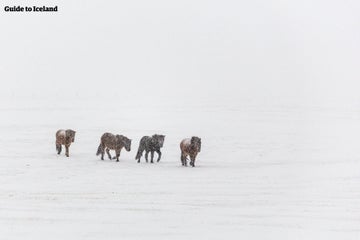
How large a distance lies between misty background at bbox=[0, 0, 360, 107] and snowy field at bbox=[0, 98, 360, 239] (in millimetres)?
22942

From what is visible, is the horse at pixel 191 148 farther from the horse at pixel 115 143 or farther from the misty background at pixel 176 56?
Result: the misty background at pixel 176 56

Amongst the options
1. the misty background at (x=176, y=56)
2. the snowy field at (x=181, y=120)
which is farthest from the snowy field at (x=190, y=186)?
the misty background at (x=176, y=56)

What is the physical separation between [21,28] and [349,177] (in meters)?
71.0

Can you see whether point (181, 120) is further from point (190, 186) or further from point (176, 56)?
point (176, 56)

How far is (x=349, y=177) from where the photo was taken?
2156 centimetres

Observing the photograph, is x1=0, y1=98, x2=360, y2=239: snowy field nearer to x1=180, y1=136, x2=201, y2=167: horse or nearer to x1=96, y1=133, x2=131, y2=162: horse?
x1=180, y1=136, x2=201, y2=167: horse

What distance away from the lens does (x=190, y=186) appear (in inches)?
773

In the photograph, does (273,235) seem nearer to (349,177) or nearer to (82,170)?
(349,177)

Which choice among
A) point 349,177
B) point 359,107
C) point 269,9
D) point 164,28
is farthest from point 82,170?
point 164,28

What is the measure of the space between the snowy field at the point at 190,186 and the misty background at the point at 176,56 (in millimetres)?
22942

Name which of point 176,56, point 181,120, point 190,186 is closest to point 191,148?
point 190,186

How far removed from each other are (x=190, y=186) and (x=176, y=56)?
226 feet

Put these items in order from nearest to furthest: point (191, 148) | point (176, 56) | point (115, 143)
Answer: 1. point (191, 148)
2. point (115, 143)
3. point (176, 56)

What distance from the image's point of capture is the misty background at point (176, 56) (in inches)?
2552
